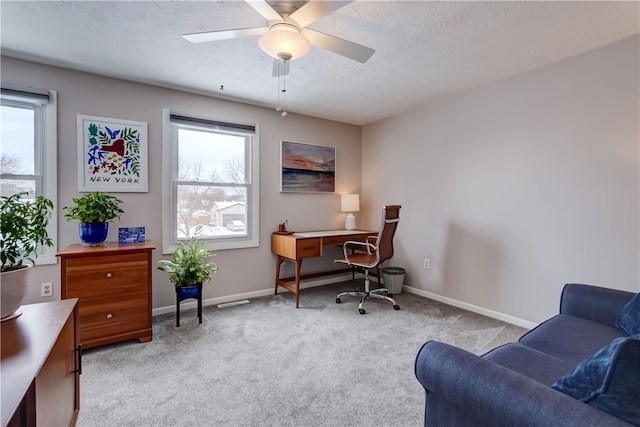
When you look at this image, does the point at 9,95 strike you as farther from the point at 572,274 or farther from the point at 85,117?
the point at 572,274

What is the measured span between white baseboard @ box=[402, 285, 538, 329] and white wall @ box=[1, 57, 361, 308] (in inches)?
54.3

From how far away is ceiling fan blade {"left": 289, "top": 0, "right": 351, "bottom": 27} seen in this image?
57.6 inches

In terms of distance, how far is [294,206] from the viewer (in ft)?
13.1

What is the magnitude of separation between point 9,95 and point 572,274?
4.82 m

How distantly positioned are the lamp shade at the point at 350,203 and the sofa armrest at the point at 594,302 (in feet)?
8.57

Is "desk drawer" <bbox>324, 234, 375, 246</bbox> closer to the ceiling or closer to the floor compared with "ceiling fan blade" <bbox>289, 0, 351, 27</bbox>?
closer to the floor

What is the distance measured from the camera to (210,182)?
11.1 feet

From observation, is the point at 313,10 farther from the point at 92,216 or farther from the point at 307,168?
the point at 307,168

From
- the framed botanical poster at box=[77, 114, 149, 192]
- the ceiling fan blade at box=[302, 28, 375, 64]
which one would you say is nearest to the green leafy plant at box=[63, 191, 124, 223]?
the framed botanical poster at box=[77, 114, 149, 192]

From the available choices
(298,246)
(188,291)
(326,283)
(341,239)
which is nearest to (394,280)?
(341,239)

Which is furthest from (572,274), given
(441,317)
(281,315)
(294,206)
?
(294,206)

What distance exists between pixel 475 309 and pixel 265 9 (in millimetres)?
3253

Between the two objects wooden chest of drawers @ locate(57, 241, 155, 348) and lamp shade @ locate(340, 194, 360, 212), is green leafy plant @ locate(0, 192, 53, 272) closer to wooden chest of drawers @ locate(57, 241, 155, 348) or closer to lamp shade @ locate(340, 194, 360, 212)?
wooden chest of drawers @ locate(57, 241, 155, 348)

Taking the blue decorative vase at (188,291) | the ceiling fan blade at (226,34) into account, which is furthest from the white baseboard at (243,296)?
the ceiling fan blade at (226,34)
